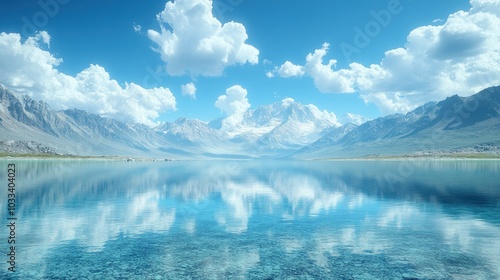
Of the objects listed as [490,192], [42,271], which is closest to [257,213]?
[42,271]

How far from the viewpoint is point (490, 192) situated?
7706cm

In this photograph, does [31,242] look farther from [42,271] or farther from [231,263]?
[231,263]

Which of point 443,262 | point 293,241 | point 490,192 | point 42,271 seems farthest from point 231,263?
point 490,192

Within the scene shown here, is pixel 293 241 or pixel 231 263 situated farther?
pixel 293 241

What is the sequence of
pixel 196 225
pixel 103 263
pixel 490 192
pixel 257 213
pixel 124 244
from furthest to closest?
pixel 490 192 < pixel 257 213 < pixel 196 225 < pixel 124 244 < pixel 103 263

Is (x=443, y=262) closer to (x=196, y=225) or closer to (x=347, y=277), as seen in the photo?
(x=347, y=277)

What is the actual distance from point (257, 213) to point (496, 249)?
3144 cm

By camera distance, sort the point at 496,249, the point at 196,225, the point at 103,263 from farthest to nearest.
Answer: the point at 196,225
the point at 496,249
the point at 103,263

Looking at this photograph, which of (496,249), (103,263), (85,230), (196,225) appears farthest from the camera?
(196,225)

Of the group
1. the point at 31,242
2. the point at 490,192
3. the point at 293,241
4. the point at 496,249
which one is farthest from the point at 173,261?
the point at 490,192

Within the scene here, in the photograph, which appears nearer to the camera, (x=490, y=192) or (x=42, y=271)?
(x=42, y=271)

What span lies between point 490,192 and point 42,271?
8774 centimetres

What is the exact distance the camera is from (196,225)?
45219 millimetres

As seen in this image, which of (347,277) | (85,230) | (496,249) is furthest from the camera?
(85,230)
